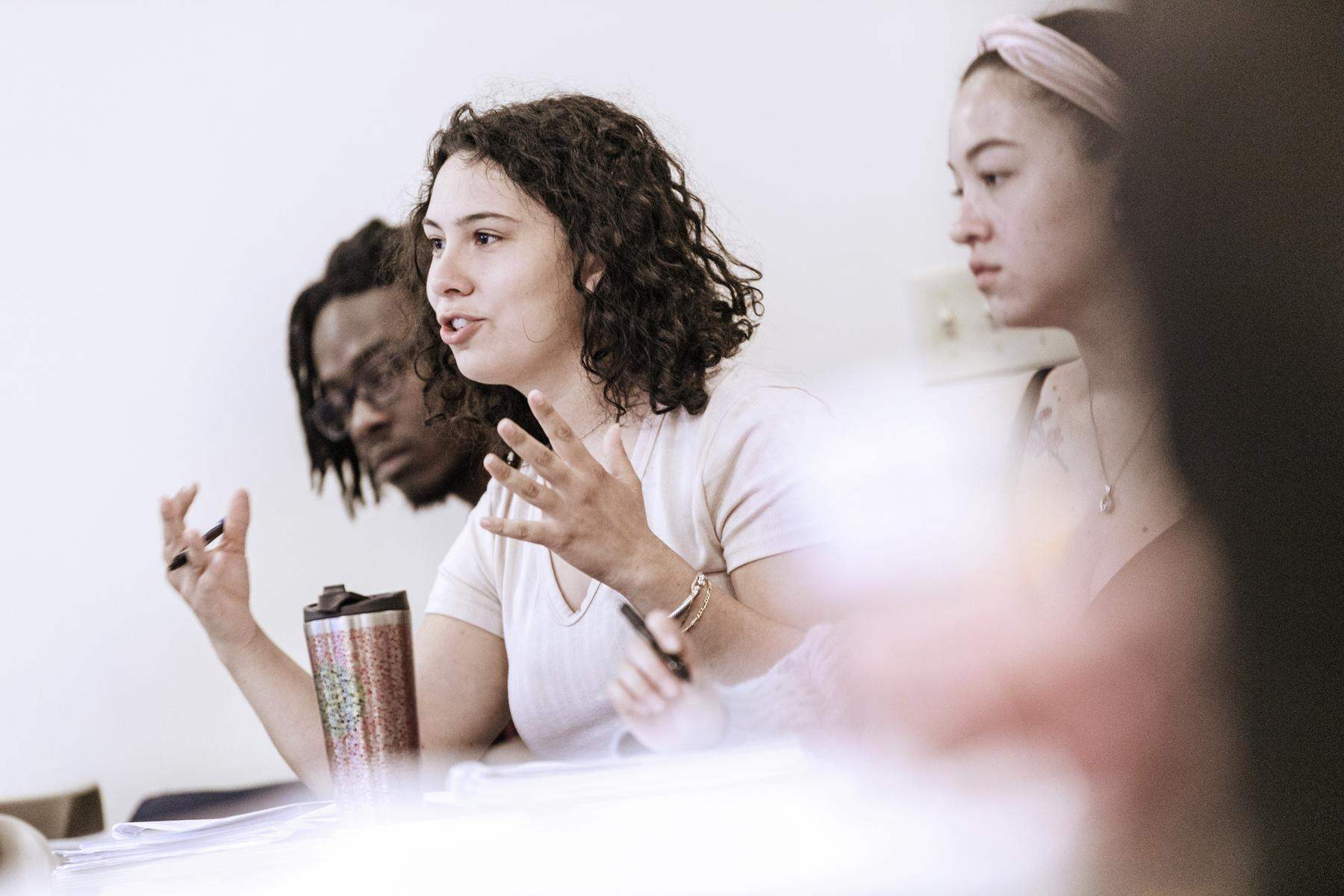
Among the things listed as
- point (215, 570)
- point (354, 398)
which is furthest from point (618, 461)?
point (354, 398)

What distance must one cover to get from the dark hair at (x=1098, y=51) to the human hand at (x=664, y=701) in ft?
1.77

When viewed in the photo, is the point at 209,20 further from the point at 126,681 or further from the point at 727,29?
the point at 126,681

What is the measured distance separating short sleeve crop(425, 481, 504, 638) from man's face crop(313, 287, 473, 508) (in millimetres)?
65

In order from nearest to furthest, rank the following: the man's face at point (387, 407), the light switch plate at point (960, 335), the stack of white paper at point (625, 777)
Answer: the stack of white paper at point (625, 777), the light switch plate at point (960, 335), the man's face at point (387, 407)

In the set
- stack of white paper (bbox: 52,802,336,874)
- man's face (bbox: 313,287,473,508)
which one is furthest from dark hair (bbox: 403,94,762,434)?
stack of white paper (bbox: 52,802,336,874)

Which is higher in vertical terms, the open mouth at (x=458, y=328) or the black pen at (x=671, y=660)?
the open mouth at (x=458, y=328)

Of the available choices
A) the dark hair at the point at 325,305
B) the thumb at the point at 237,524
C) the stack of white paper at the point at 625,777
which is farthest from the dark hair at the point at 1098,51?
the thumb at the point at 237,524

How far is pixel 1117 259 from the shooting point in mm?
958

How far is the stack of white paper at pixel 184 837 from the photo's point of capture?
77 cm

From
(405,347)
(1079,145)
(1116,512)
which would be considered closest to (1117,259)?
(1079,145)

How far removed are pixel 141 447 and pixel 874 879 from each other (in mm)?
901

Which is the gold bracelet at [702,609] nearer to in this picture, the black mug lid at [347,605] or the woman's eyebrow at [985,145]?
the black mug lid at [347,605]

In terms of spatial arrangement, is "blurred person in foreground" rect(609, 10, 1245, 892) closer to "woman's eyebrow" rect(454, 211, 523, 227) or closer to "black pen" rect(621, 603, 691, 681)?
"black pen" rect(621, 603, 691, 681)

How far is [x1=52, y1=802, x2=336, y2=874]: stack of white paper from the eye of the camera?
77 centimetres
